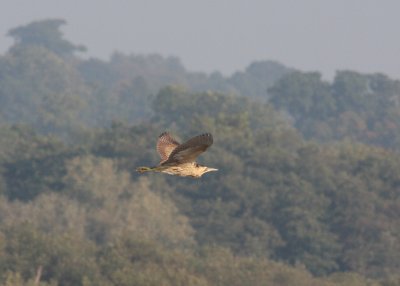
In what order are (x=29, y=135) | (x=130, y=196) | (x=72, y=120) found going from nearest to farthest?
(x=130, y=196)
(x=29, y=135)
(x=72, y=120)

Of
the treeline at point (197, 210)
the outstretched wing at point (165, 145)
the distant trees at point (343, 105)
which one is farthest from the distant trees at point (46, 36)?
the outstretched wing at point (165, 145)

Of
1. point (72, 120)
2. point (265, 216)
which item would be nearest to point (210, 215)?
point (265, 216)

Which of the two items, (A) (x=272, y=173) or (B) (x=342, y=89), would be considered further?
(B) (x=342, y=89)

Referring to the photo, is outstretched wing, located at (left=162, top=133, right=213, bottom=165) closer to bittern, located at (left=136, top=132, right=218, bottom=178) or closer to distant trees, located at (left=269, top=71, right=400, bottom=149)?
bittern, located at (left=136, top=132, right=218, bottom=178)

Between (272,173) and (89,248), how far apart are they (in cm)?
2394

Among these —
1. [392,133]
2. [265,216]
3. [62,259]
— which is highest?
[392,133]

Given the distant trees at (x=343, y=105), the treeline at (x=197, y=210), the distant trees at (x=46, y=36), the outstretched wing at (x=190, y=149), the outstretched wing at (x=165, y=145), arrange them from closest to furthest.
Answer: the outstretched wing at (x=190, y=149) < the outstretched wing at (x=165, y=145) < the treeline at (x=197, y=210) < the distant trees at (x=343, y=105) < the distant trees at (x=46, y=36)

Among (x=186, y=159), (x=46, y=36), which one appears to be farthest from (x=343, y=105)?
(x=186, y=159)

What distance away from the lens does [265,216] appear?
66.6m

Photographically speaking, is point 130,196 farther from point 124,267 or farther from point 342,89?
point 342,89

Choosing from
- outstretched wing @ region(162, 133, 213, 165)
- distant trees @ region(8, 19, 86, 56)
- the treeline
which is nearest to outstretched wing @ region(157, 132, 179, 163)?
outstretched wing @ region(162, 133, 213, 165)

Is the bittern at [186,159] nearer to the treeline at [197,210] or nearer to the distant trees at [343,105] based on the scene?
the treeline at [197,210]

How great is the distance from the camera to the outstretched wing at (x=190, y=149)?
9.63 m

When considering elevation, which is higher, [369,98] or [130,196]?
[369,98]
